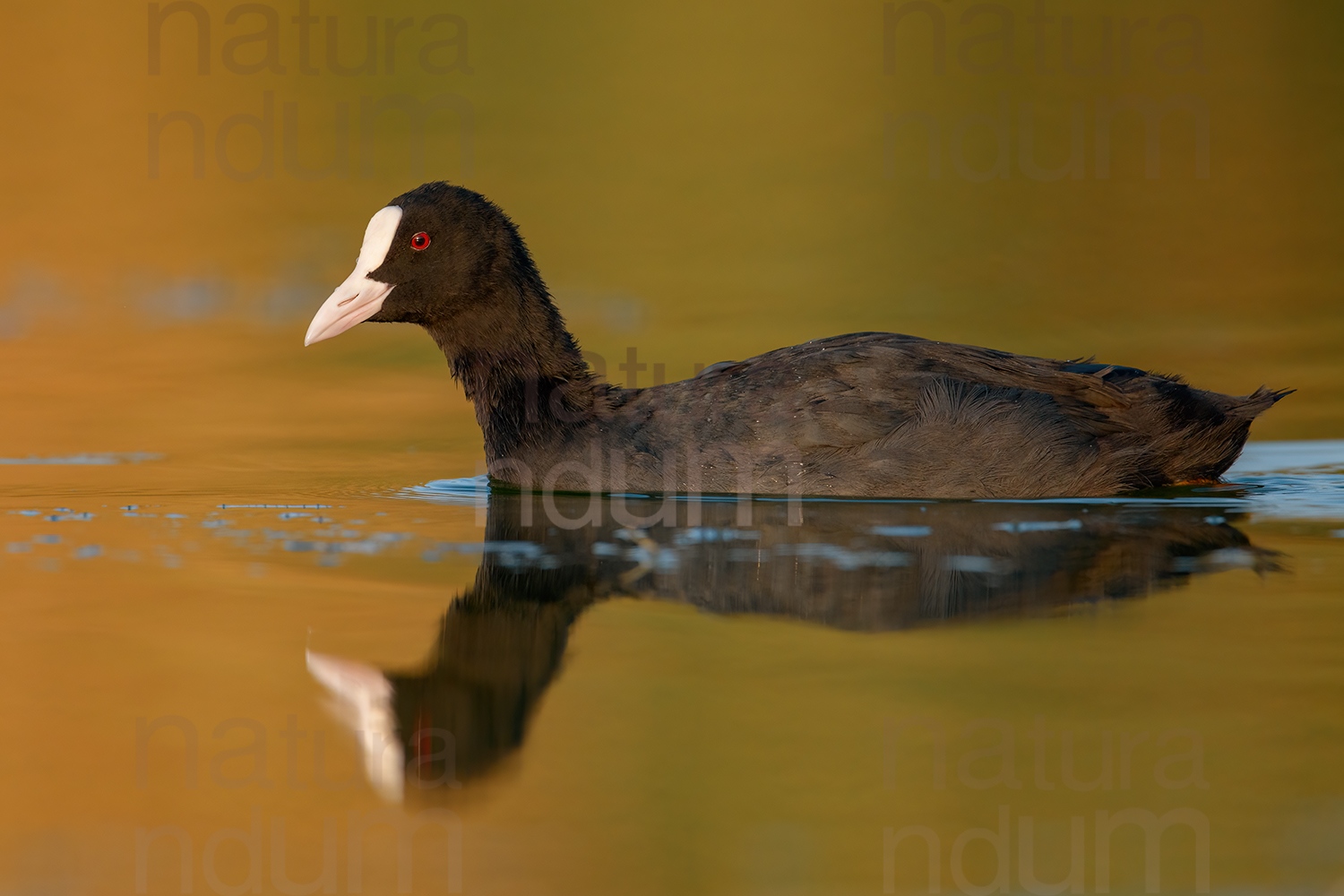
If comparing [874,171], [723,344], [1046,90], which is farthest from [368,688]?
[1046,90]

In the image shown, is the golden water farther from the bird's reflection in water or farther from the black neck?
the black neck

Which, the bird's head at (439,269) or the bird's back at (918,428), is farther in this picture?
the bird's head at (439,269)

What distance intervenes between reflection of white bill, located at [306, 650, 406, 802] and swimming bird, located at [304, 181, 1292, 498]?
2229 mm

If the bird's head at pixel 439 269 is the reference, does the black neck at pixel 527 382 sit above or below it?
below

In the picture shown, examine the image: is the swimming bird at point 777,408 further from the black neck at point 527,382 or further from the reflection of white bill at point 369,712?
the reflection of white bill at point 369,712

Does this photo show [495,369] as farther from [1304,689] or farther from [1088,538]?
[1304,689]

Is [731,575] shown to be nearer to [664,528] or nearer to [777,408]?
[664,528]

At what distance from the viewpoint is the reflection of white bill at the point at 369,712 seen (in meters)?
3.36

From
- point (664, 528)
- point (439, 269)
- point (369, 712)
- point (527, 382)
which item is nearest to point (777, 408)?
point (664, 528)

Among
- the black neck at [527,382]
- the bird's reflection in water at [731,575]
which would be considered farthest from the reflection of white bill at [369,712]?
the black neck at [527,382]

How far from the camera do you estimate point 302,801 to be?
3211 mm

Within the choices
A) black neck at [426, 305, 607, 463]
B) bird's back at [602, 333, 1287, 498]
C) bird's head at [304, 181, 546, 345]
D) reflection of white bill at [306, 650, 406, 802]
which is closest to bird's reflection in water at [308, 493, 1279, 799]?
reflection of white bill at [306, 650, 406, 802]

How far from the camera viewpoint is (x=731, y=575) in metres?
4.84

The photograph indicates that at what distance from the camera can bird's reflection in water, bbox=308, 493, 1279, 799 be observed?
12.0 feet
